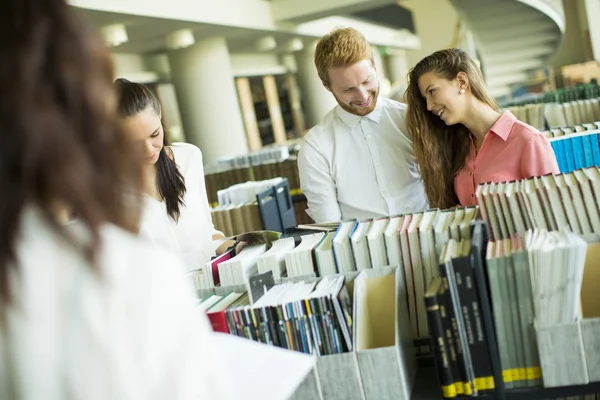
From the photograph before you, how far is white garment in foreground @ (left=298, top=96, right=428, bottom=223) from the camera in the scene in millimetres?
2533

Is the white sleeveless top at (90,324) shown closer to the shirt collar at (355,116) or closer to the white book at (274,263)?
the white book at (274,263)

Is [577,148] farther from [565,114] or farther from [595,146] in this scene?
[565,114]

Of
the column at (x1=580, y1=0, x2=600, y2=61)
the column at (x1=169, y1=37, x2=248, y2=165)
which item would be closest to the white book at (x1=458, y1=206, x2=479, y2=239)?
the column at (x1=169, y1=37, x2=248, y2=165)

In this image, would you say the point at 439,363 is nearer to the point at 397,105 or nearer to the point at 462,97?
the point at 462,97

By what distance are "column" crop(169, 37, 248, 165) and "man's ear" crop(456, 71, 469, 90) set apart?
6.76m

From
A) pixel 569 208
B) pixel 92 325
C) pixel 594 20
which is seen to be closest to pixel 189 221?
pixel 569 208

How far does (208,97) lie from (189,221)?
21.2ft

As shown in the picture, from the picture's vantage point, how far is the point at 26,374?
728mm

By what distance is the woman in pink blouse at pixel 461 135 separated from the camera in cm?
204

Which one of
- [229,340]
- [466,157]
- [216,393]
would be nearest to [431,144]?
[466,157]

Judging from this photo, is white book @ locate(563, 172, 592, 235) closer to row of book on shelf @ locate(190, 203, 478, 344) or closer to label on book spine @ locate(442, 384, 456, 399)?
row of book on shelf @ locate(190, 203, 478, 344)

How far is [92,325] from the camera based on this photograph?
73 cm

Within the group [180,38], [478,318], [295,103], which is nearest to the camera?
[478,318]

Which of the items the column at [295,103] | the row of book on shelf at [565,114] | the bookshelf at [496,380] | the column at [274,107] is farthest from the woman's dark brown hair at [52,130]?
the column at [295,103]
